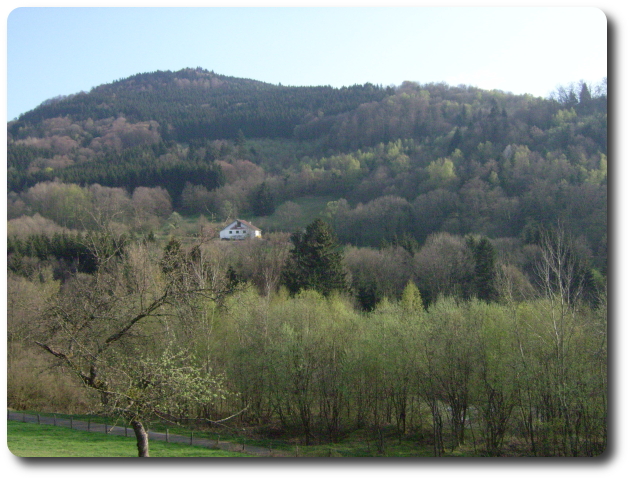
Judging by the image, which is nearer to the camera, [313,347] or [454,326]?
[454,326]

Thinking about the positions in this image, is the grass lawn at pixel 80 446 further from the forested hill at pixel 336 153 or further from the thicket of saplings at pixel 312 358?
the forested hill at pixel 336 153

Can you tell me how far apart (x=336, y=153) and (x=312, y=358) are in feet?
149

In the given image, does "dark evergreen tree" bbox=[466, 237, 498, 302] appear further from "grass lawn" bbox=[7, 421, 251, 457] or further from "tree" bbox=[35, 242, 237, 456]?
"tree" bbox=[35, 242, 237, 456]

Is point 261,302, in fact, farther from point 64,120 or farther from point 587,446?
point 64,120

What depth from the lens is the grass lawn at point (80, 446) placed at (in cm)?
770

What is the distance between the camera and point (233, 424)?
14633mm

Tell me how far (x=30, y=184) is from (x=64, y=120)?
849 inches

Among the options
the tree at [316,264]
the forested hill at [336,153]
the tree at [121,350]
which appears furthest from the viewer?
the forested hill at [336,153]

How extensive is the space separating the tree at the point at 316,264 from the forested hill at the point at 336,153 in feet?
17.1

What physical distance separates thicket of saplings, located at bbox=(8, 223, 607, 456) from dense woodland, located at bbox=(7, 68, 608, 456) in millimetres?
57

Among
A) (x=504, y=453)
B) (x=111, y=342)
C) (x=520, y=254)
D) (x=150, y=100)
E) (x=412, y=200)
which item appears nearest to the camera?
(x=111, y=342)

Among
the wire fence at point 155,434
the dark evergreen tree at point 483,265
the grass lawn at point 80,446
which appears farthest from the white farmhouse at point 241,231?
the grass lawn at point 80,446

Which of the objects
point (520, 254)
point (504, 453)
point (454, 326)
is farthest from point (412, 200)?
point (504, 453)

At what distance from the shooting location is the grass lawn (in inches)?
303
